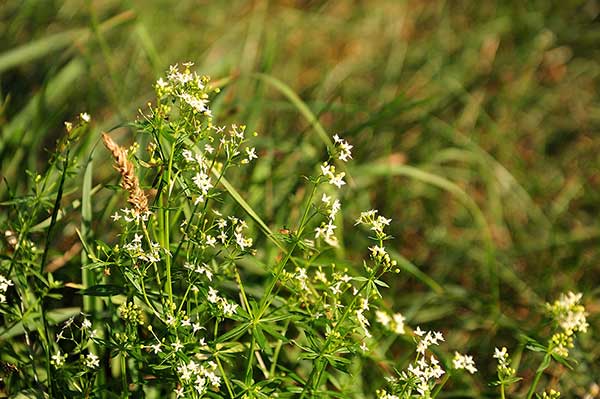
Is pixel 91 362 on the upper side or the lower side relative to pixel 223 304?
lower

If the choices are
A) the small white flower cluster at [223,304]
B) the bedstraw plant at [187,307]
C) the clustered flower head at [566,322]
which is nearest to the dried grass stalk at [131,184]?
the bedstraw plant at [187,307]

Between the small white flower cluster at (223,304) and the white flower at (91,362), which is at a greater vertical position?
the small white flower cluster at (223,304)

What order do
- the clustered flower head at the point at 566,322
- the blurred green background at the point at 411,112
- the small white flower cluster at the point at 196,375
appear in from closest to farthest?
the small white flower cluster at the point at 196,375
the clustered flower head at the point at 566,322
the blurred green background at the point at 411,112

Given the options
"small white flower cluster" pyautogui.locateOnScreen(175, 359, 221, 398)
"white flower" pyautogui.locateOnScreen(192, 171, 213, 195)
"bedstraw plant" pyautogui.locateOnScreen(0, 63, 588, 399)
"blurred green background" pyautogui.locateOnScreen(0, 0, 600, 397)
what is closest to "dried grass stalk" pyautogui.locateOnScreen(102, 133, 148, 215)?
"bedstraw plant" pyautogui.locateOnScreen(0, 63, 588, 399)

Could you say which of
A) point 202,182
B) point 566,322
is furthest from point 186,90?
point 566,322

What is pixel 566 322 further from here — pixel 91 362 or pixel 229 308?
pixel 91 362

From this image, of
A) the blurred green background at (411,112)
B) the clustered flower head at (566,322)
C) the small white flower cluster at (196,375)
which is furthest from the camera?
the blurred green background at (411,112)

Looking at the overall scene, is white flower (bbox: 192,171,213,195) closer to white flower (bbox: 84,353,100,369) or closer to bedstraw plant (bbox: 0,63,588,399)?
bedstraw plant (bbox: 0,63,588,399)

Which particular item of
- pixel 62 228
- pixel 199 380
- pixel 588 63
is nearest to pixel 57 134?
pixel 62 228

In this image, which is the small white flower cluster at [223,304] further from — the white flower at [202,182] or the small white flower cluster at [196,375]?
the white flower at [202,182]
